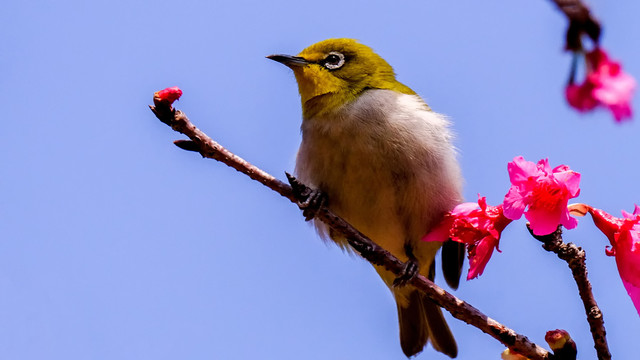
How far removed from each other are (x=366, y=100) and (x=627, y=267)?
2670 mm

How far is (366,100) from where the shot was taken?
510 cm

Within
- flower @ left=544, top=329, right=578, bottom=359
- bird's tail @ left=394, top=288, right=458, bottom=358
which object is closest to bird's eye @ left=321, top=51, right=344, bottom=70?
bird's tail @ left=394, top=288, right=458, bottom=358

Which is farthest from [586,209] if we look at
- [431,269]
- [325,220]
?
[431,269]

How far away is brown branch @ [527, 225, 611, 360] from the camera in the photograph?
8.20ft

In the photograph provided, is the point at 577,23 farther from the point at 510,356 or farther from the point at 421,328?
the point at 421,328

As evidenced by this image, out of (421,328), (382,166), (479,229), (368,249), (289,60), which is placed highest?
(289,60)

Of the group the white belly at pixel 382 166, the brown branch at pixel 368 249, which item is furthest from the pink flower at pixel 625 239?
the white belly at pixel 382 166

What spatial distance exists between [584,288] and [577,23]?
2.02 metres

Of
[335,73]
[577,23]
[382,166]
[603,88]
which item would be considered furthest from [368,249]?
[335,73]

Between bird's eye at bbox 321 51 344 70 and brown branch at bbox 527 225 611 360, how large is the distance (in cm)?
Answer: 329

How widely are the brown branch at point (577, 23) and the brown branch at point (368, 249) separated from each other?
2.00 m

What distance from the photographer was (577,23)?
80cm

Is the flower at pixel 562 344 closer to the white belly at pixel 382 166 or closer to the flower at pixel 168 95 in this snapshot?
the flower at pixel 168 95

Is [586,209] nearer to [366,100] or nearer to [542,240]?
[542,240]
